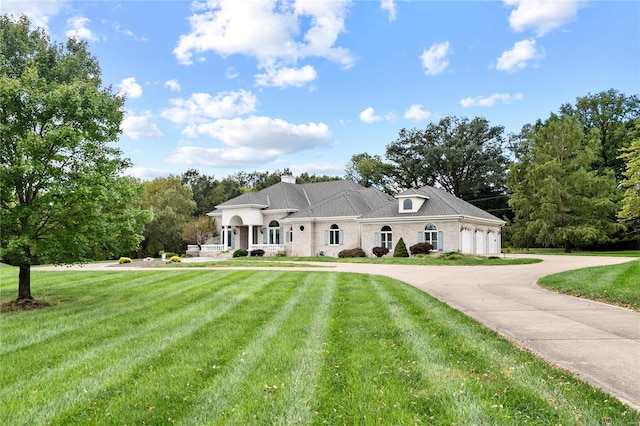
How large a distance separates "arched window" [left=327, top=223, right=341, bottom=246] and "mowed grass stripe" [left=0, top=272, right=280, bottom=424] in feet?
87.1

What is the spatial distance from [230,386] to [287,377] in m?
0.63

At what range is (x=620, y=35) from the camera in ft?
49.7

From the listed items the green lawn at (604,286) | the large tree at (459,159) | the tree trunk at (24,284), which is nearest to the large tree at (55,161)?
the tree trunk at (24,284)

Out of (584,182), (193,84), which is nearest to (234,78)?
(193,84)

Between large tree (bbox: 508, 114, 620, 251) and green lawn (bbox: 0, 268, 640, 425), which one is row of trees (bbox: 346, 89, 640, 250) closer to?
large tree (bbox: 508, 114, 620, 251)

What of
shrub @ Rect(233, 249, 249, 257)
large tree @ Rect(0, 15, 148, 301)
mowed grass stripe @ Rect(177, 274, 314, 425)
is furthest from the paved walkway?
shrub @ Rect(233, 249, 249, 257)

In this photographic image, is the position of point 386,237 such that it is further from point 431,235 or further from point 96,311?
point 96,311

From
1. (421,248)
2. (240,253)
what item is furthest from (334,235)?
(240,253)

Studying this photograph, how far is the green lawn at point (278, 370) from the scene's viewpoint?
4.11m

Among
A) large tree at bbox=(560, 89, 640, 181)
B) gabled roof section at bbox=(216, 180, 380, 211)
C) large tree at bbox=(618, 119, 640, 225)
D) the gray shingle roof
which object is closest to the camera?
large tree at bbox=(618, 119, 640, 225)

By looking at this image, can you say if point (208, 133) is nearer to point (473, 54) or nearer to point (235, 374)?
point (473, 54)

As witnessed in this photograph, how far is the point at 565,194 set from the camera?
137 ft

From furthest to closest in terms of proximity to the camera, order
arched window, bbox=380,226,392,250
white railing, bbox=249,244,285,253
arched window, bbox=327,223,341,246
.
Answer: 1. white railing, bbox=249,244,285,253
2. arched window, bbox=327,223,341,246
3. arched window, bbox=380,226,392,250

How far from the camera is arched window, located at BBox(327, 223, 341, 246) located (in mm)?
35875
